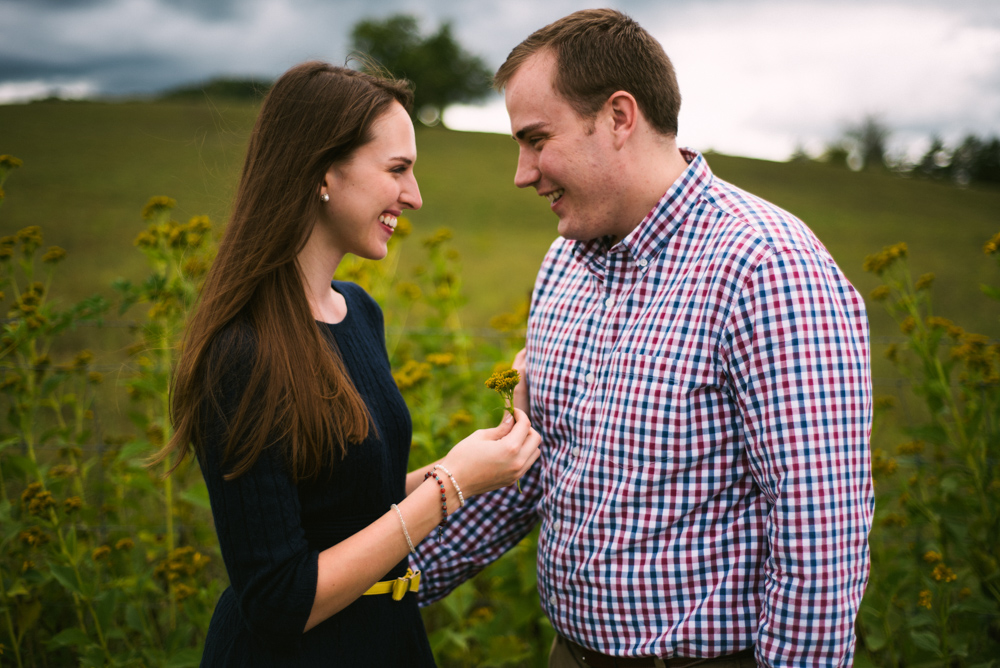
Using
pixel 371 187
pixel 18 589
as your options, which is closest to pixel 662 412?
pixel 371 187

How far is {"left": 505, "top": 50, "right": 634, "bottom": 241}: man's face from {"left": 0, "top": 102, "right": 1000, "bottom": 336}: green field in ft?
9.42

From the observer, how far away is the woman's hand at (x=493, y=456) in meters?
1.30

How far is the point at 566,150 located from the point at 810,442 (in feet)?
2.80

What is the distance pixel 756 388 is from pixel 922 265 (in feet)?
52.4

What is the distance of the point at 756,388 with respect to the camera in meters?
1.20

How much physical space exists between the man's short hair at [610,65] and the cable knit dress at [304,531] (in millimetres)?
778

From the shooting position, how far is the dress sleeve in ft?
3.78

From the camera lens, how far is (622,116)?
152cm

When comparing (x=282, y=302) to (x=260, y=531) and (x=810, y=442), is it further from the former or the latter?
(x=810, y=442)

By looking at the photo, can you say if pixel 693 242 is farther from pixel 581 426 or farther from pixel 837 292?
pixel 581 426

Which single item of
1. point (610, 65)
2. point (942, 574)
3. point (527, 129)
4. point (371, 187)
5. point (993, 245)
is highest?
point (610, 65)

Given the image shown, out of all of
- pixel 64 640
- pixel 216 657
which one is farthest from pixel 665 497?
pixel 64 640

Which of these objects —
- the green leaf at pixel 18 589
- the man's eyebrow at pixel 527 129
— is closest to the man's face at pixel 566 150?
the man's eyebrow at pixel 527 129

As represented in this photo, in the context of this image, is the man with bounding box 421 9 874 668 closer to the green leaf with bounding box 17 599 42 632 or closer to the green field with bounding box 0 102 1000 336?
the green leaf with bounding box 17 599 42 632
